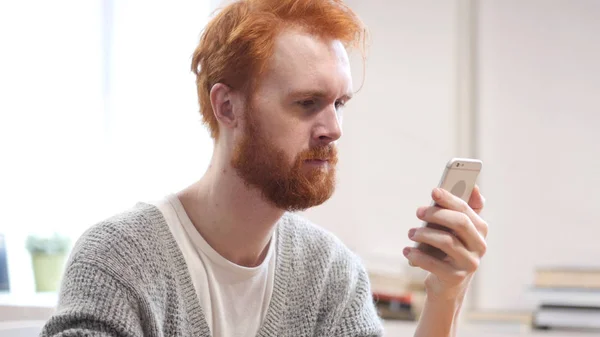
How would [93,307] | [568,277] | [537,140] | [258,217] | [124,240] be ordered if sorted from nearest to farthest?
[93,307] → [124,240] → [258,217] → [568,277] → [537,140]

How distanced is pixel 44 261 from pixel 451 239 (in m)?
1.22

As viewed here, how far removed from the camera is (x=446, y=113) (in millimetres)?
2527

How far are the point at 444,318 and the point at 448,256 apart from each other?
137 mm

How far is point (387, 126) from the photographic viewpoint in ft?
8.49

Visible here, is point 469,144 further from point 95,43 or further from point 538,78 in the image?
point 95,43

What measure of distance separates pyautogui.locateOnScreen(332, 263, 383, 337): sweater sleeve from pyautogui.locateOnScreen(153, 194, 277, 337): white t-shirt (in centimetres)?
14

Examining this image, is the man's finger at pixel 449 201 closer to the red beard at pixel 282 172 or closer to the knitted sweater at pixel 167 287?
the red beard at pixel 282 172

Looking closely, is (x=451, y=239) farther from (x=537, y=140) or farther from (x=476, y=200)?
(x=537, y=140)

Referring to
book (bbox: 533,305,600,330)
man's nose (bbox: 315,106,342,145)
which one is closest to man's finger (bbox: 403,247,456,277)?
man's nose (bbox: 315,106,342,145)

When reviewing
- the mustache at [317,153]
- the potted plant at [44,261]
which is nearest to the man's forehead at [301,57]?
the mustache at [317,153]

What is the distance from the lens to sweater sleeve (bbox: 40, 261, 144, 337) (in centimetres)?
114

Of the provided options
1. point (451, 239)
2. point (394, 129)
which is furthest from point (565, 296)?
point (451, 239)

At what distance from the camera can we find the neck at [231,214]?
1342 mm

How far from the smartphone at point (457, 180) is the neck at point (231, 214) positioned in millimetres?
255
